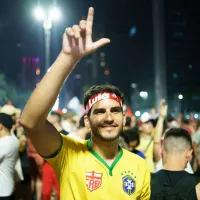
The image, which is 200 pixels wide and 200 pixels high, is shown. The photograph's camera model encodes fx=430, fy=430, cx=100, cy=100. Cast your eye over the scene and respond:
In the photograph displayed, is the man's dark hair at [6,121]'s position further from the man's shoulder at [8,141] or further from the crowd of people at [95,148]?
the crowd of people at [95,148]

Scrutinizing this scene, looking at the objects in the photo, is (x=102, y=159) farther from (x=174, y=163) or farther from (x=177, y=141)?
(x=177, y=141)

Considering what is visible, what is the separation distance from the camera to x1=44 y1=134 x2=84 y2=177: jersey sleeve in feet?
9.94

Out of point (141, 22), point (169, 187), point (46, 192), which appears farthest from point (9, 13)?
point (141, 22)

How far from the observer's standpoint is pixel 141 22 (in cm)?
4794

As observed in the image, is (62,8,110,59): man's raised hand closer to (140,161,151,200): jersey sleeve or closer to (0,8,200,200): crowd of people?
(0,8,200,200): crowd of people

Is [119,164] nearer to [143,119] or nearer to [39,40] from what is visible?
[143,119]

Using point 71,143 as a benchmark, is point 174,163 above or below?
below

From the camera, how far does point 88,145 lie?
324 cm

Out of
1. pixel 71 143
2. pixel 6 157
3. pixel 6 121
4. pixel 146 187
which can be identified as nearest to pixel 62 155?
pixel 71 143

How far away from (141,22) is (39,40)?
20720mm

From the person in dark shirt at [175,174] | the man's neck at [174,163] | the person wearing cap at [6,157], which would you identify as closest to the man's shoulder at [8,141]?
the person wearing cap at [6,157]

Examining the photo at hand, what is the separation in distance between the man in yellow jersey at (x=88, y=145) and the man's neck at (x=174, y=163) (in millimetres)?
593

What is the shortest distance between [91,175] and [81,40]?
3.22 feet

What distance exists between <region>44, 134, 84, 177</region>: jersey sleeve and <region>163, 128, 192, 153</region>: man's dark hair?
3.88 feet
